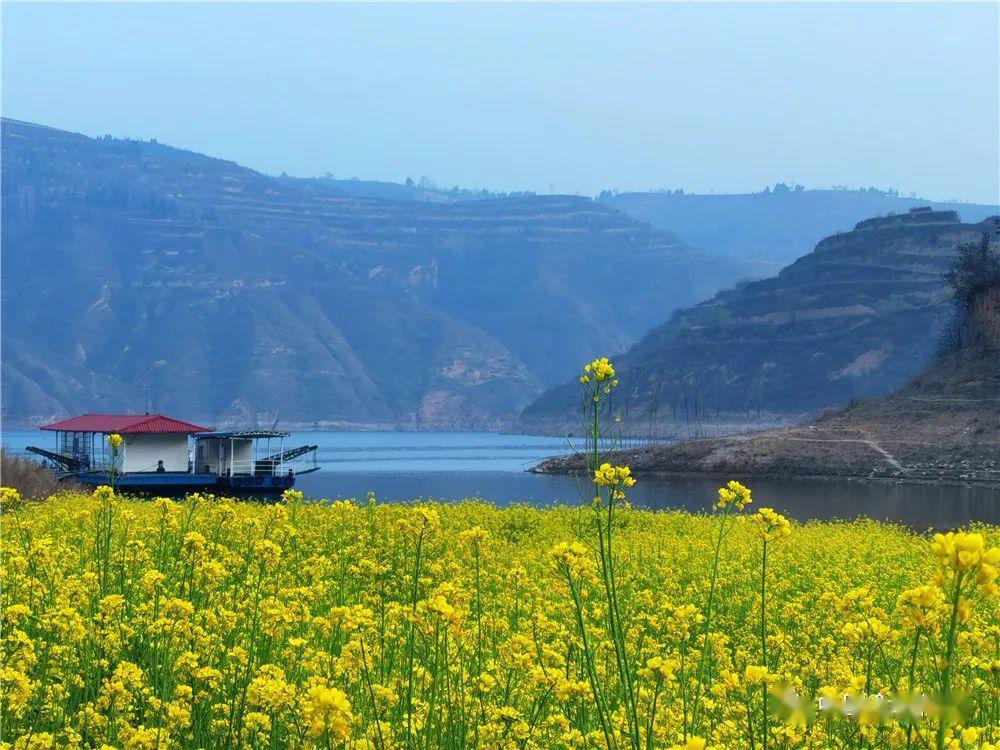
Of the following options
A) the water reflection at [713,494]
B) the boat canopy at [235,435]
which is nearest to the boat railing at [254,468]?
the boat canopy at [235,435]

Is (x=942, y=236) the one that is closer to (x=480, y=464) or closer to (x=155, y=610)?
(x=480, y=464)

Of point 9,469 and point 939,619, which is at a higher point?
point 939,619

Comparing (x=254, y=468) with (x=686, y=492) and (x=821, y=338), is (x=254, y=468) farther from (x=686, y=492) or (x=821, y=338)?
(x=821, y=338)

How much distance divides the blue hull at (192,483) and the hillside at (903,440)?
19.0 m

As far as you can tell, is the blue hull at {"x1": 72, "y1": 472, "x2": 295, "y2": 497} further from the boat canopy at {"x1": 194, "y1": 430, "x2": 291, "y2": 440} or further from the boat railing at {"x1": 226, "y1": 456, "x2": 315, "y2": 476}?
the boat canopy at {"x1": 194, "y1": 430, "x2": 291, "y2": 440}

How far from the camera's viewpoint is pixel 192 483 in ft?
175

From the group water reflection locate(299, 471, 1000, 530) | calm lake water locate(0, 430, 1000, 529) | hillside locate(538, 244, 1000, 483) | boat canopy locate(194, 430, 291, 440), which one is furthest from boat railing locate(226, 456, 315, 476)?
hillside locate(538, 244, 1000, 483)

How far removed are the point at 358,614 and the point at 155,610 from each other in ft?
5.85

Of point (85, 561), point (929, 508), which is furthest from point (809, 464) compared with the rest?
point (85, 561)

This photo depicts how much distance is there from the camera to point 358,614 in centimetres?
559

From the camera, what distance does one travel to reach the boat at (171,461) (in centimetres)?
5250

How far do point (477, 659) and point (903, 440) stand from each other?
69117 millimetres

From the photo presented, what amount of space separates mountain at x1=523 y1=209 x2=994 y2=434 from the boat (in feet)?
306

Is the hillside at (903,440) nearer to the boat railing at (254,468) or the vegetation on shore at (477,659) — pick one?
the boat railing at (254,468)
